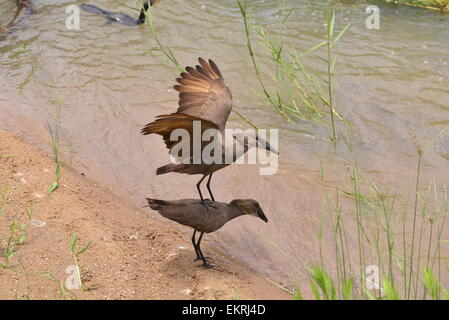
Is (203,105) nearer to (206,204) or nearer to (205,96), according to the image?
(205,96)

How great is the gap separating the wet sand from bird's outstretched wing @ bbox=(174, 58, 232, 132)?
3.17ft

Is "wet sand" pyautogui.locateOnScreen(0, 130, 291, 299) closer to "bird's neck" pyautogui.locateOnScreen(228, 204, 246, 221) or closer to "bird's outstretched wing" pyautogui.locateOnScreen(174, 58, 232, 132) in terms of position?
"bird's neck" pyautogui.locateOnScreen(228, 204, 246, 221)

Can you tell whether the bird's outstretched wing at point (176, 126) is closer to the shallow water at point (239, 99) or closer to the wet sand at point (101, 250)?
the wet sand at point (101, 250)

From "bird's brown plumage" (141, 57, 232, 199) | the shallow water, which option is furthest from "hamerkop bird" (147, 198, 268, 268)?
the shallow water

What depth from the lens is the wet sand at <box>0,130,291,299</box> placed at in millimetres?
3463

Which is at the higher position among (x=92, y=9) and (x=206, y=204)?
(x=92, y=9)

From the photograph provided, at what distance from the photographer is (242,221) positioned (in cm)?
462

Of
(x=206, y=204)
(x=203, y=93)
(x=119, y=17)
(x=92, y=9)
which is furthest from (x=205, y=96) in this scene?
(x=92, y=9)

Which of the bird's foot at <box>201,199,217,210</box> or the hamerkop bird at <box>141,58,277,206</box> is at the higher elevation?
the hamerkop bird at <box>141,58,277,206</box>

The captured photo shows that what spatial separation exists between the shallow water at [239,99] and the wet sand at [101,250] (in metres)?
0.35

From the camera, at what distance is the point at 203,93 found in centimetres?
406

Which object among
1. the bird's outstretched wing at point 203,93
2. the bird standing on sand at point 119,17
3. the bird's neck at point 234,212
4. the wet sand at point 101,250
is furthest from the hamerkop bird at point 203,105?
the bird standing on sand at point 119,17

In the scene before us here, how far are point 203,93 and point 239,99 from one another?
252 centimetres
